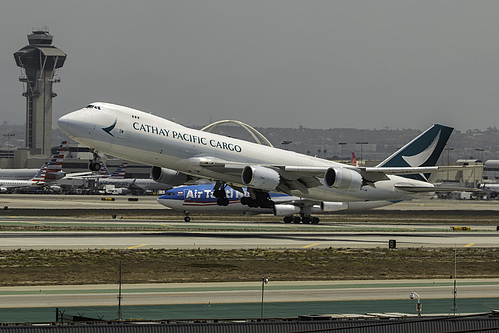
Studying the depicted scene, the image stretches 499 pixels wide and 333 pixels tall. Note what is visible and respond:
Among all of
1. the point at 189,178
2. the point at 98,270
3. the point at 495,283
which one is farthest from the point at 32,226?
the point at 495,283

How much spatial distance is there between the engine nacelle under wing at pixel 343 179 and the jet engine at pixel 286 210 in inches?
922

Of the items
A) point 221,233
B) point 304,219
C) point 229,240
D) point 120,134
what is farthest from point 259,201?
point 304,219

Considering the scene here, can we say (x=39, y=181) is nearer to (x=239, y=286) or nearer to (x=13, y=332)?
(x=239, y=286)

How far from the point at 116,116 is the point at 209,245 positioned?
1161 cm

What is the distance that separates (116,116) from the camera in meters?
55.8

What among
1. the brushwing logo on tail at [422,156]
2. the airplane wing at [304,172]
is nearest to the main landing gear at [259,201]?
the airplane wing at [304,172]

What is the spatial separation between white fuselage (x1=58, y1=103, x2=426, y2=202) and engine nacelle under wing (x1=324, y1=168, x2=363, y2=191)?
532 centimetres

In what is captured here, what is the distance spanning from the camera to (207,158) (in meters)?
59.6

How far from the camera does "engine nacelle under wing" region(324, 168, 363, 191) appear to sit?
2356 inches

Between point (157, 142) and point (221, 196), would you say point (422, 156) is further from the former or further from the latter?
point (157, 142)

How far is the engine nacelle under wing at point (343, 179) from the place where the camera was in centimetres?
5984

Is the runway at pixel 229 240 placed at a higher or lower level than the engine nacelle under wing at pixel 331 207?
lower

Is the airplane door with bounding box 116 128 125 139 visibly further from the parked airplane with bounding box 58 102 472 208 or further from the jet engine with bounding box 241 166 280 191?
the jet engine with bounding box 241 166 280 191

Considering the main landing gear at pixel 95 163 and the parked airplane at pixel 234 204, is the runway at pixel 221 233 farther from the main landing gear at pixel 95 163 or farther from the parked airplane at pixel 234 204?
the main landing gear at pixel 95 163
